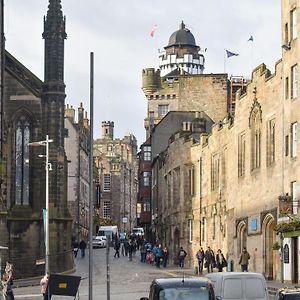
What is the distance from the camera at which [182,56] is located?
151 metres

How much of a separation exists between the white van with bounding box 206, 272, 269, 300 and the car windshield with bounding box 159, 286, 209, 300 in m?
3.02

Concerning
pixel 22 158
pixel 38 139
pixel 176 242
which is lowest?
pixel 176 242

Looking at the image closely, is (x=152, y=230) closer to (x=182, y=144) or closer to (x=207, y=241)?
(x=182, y=144)

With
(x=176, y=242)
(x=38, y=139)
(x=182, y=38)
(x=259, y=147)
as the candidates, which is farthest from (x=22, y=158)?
(x=182, y=38)

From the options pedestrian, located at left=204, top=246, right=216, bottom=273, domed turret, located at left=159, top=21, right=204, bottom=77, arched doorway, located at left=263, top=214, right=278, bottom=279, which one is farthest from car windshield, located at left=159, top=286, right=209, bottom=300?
domed turret, located at left=159, top=21, right=204, bottom=77

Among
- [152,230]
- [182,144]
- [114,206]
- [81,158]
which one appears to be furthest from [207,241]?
[114,206]

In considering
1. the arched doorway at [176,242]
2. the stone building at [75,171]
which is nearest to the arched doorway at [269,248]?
the arched doorway at [176,242]

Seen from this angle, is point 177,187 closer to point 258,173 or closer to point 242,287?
point 258,173

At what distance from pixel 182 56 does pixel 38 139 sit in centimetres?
8739

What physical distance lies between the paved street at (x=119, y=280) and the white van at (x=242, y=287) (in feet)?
40.8

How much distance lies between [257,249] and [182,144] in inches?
946

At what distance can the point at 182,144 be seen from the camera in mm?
79688

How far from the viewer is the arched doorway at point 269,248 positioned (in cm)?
5412

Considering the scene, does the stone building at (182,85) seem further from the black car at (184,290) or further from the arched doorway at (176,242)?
the black car at (184,290)
